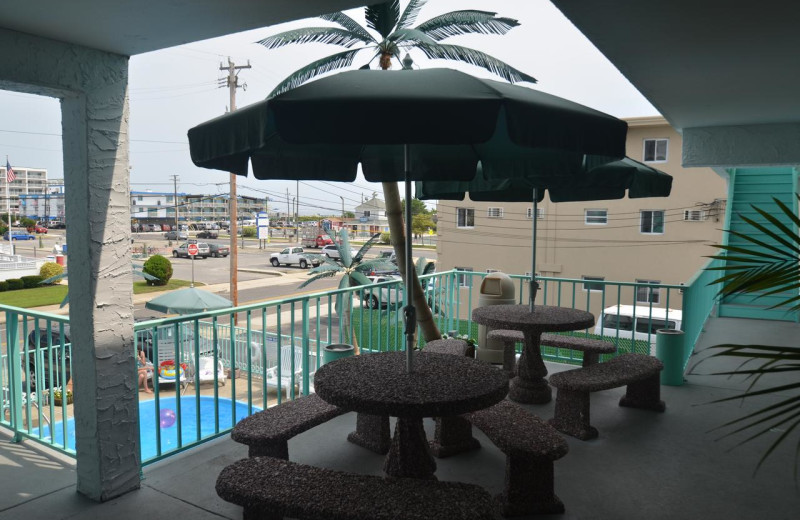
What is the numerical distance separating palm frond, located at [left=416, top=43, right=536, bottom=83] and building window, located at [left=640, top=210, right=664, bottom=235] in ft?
47.5

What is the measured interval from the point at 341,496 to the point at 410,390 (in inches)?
21.6

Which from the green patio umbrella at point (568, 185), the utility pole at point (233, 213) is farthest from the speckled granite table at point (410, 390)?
the utility pole at point (233, 213)

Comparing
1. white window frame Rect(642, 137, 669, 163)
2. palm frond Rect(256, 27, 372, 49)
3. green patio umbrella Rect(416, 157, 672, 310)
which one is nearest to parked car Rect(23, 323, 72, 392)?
green patio umbrella Rect(416, 157, 672, 310)

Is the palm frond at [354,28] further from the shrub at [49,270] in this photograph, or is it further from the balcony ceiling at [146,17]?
the shrub at [49,270]

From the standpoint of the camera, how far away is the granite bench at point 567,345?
491 cm

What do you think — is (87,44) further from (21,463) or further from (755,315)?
(755,315)

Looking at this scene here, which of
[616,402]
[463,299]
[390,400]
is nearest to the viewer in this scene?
[390,400]

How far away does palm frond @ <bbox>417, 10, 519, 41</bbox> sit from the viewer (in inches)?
445

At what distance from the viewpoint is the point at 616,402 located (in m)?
4.72

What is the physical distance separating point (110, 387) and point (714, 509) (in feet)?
10.6

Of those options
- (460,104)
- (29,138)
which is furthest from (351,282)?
(29,138)

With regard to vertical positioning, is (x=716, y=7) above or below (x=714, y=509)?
above

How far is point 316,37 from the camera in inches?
457

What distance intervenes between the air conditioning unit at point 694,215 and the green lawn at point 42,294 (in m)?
24.6
